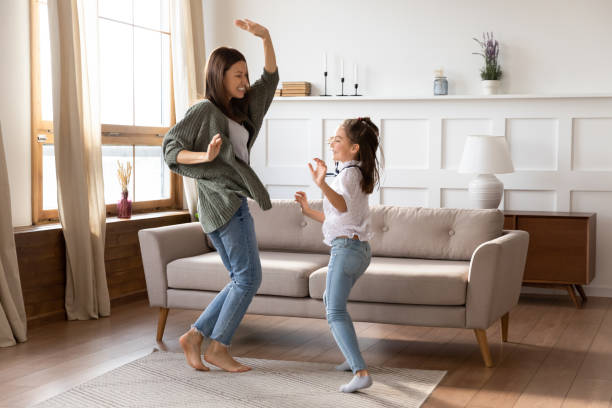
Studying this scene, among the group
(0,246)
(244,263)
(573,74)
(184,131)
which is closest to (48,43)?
(0,246)

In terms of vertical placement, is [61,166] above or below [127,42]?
below

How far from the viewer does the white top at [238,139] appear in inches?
125

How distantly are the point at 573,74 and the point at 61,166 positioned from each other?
11.9ft

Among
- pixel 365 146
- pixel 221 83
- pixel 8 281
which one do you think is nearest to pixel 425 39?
pixel 365 146

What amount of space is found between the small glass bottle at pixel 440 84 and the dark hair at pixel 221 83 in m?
2.70

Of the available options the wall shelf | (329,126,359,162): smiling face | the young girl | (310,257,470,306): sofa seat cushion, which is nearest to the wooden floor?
(310,257,470,306): sofa seat cushion

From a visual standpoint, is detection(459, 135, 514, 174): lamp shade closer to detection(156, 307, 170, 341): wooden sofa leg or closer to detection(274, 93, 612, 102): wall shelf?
detection(274, 93, 612, 102): wall shelf

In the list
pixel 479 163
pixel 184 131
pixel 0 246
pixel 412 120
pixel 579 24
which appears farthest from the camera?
pixel 412 120

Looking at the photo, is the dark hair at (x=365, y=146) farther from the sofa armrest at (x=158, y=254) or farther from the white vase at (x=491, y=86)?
the white vase at (x=491, y=86)

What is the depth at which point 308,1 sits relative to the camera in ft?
19.8

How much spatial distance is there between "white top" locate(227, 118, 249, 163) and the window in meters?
1.90

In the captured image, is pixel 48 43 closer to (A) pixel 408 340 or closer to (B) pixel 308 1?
(B) pixel 308 1

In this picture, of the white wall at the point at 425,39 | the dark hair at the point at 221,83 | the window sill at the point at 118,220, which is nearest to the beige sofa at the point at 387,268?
the window sill at the point at 118,220

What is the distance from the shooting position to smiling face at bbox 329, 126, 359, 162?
312 cm
